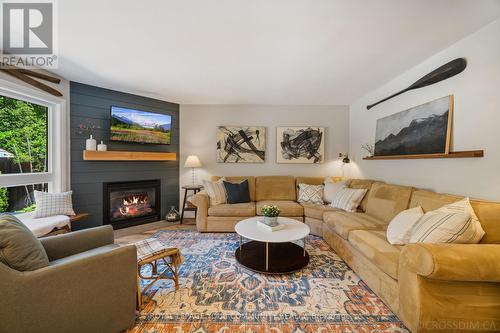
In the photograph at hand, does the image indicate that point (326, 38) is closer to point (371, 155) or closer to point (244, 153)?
point (371, 155)

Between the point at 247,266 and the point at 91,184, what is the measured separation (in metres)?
2.90

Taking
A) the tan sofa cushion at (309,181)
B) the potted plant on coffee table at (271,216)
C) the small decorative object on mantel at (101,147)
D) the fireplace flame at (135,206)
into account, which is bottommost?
the fireplace flame at (135,206)

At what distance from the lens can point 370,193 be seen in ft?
9.10

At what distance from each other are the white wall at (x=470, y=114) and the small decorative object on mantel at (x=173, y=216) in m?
3.97

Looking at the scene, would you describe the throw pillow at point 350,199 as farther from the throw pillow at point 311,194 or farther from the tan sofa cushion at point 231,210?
the tan sofa cushion at point 231,210

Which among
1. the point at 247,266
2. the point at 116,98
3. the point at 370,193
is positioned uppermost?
the point at 116,98

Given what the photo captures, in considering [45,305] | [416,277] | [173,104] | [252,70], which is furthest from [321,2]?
[173,104]

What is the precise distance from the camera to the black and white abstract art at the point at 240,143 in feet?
12.9

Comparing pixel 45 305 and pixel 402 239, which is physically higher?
pixel 402 239

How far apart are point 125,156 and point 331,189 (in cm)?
372

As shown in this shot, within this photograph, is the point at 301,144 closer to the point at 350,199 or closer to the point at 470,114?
the point at 350,199

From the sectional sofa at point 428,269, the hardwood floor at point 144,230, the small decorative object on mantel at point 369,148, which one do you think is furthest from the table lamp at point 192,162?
the small decorative object on mantel at point 369,148

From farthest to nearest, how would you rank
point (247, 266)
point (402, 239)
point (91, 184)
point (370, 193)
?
point (91, 184)
point (370, 193)
point (247, 266)
point (402, 239)

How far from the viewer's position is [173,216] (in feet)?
12.1
